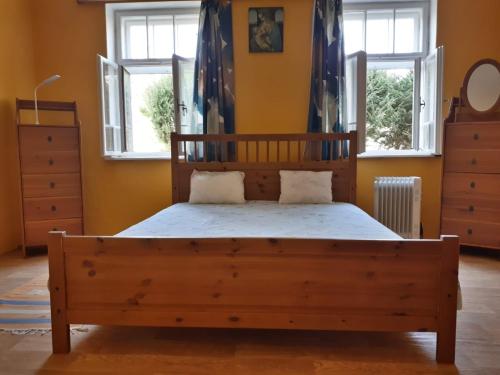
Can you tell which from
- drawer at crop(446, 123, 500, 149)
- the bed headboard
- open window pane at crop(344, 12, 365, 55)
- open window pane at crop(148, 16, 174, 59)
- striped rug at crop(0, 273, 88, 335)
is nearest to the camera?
striped rug at crop(0, 273, 88, 335)

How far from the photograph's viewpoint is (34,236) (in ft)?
10.6

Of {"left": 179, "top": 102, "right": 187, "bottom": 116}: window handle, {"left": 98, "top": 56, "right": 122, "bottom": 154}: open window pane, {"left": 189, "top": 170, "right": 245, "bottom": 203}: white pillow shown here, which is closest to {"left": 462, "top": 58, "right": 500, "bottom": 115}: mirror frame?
{"left": 189, "top": 170, "right": 245, "bottom": 203}: white pillow

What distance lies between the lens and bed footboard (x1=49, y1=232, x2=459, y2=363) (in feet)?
5.01

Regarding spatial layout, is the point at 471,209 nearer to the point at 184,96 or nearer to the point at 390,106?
the point at 390,106

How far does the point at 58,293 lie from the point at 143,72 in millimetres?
2736

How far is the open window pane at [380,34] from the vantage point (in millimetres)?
3621

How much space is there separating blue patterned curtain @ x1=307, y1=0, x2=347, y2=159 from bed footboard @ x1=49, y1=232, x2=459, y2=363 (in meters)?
1.96

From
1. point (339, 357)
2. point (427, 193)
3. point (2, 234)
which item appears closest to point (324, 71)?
point (427, 193)

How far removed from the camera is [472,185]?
3.11 m

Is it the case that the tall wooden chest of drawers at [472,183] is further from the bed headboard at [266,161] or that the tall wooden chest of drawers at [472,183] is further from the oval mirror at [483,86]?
the bed headboard at [266,161]

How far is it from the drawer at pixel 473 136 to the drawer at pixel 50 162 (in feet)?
10.6

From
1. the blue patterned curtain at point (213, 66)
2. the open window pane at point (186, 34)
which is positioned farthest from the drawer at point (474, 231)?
the open window pane at point (186, 34)

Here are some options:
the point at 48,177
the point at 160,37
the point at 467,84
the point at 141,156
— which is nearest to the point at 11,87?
the point at 48,177

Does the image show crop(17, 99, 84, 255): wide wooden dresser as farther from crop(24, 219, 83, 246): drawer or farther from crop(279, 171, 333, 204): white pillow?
crop(279, 171, 333, 204): white pillow
